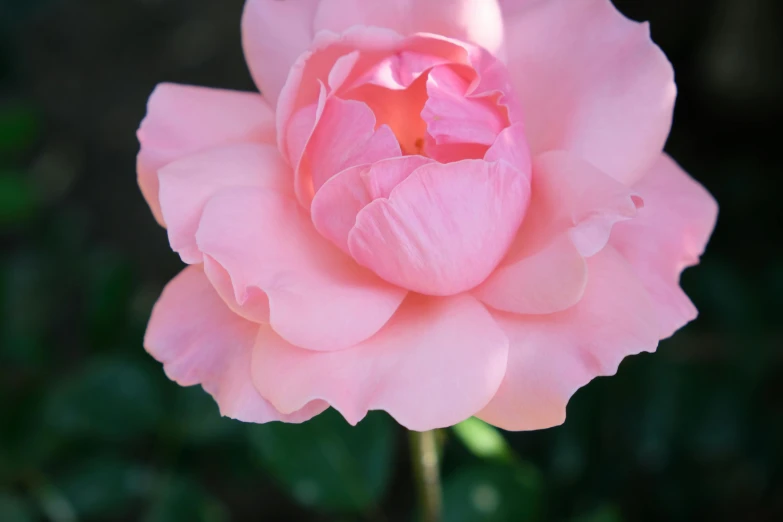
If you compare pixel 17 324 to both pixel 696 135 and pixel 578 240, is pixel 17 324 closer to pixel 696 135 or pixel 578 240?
pixel 578 240

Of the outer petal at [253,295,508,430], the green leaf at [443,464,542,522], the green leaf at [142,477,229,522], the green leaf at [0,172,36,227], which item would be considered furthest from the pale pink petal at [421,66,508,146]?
the green leaf at [0,172,36,227]

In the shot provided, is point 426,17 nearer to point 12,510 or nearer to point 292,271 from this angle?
point 292,271

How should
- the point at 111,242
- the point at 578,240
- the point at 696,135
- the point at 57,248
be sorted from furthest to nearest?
the point at 111,242 → the point at 696,135 → the point at 57,248 → the point at 578,240

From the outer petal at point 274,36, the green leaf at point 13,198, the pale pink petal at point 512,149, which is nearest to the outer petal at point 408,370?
the pale pink petal at point 512,149

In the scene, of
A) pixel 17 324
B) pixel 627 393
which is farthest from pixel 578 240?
pixel 17 324

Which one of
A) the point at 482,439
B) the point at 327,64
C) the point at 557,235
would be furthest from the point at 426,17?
the point at 482,439

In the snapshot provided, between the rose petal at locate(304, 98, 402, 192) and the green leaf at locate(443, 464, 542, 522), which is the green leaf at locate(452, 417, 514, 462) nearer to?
the green leaf at locate(443, 464, 542, 522)

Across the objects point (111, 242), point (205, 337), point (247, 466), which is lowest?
point (111, 242)
